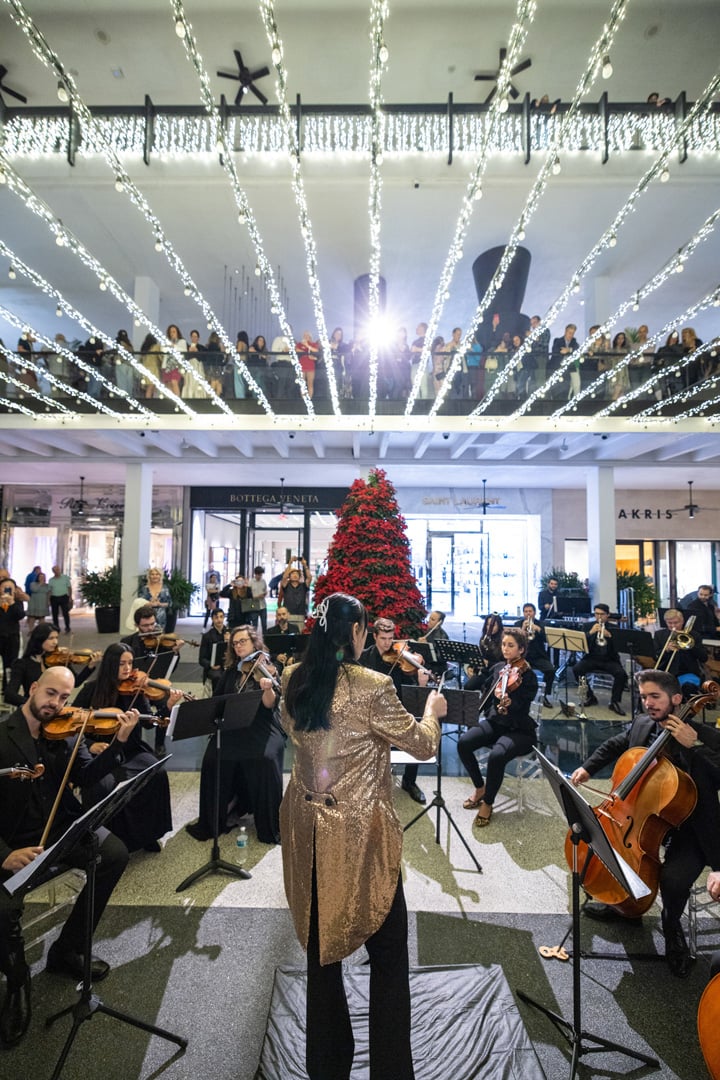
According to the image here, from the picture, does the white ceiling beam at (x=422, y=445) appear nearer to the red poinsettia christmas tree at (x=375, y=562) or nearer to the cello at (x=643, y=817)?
the red poinsettia christmas tree at (x=375, y=562)

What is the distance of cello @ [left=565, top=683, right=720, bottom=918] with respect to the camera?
8.74ft

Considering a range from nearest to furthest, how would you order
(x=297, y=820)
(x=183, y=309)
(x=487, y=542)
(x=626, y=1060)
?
(x=297, y=820) < (x=626, y=1060) < (x=183, y=309) < (x=487, y=542)

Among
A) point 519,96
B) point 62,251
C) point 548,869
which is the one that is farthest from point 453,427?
point 62,251

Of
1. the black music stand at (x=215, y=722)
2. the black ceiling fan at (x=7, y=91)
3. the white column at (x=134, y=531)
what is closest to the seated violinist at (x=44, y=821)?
the black music stand at (x=215, y=722)

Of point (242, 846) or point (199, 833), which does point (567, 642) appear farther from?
point (199, 833)

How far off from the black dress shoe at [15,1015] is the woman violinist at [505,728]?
306 cm

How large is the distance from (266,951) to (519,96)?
13.7 m

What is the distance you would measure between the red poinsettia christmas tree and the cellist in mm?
4196

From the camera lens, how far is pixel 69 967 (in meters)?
2.60

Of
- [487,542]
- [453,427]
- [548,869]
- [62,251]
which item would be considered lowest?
[548,869]

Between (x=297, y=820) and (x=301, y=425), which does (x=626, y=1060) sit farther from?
(x=301, y=425)

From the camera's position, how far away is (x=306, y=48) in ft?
31.3

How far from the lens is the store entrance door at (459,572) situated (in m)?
18.9

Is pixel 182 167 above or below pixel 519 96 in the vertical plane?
below
